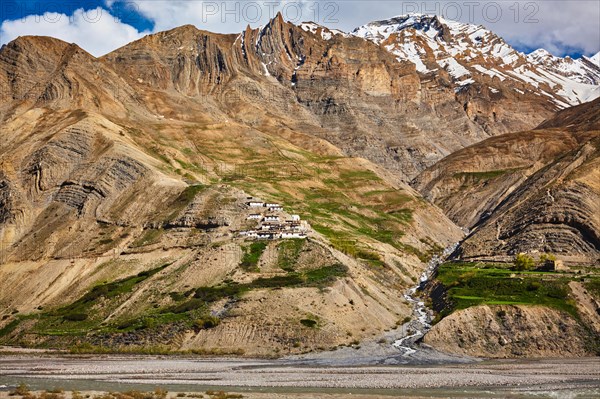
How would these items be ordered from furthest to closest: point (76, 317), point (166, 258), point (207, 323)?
point (166, 258) → point (76, 317) → point (207, 323)

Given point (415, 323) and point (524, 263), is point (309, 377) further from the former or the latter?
point (524, 263)

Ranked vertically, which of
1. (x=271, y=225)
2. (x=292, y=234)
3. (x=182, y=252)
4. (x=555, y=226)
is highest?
(x=555, y=226)

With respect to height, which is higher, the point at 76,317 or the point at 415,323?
the point at 76,317

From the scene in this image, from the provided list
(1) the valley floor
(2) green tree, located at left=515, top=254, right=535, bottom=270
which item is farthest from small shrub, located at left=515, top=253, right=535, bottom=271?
(1) the valley floor

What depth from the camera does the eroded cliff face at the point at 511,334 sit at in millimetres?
92938

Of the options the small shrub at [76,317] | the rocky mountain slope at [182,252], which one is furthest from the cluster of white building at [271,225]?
the small shrub at [76,317]

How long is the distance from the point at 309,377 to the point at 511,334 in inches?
1188

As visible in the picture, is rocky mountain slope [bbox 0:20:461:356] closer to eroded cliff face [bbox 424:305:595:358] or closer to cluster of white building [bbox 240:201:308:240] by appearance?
cluster of white building [bbox 240:201:308:240]

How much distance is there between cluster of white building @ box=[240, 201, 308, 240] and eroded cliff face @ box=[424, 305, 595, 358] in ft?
133

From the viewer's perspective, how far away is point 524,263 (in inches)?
4894

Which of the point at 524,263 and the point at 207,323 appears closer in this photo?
the point at 207,323

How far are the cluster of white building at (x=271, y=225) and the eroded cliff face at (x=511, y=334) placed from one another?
4041cm

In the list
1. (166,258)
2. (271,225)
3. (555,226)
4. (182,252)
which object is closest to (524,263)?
(555,226)

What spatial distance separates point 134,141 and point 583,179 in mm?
108508
